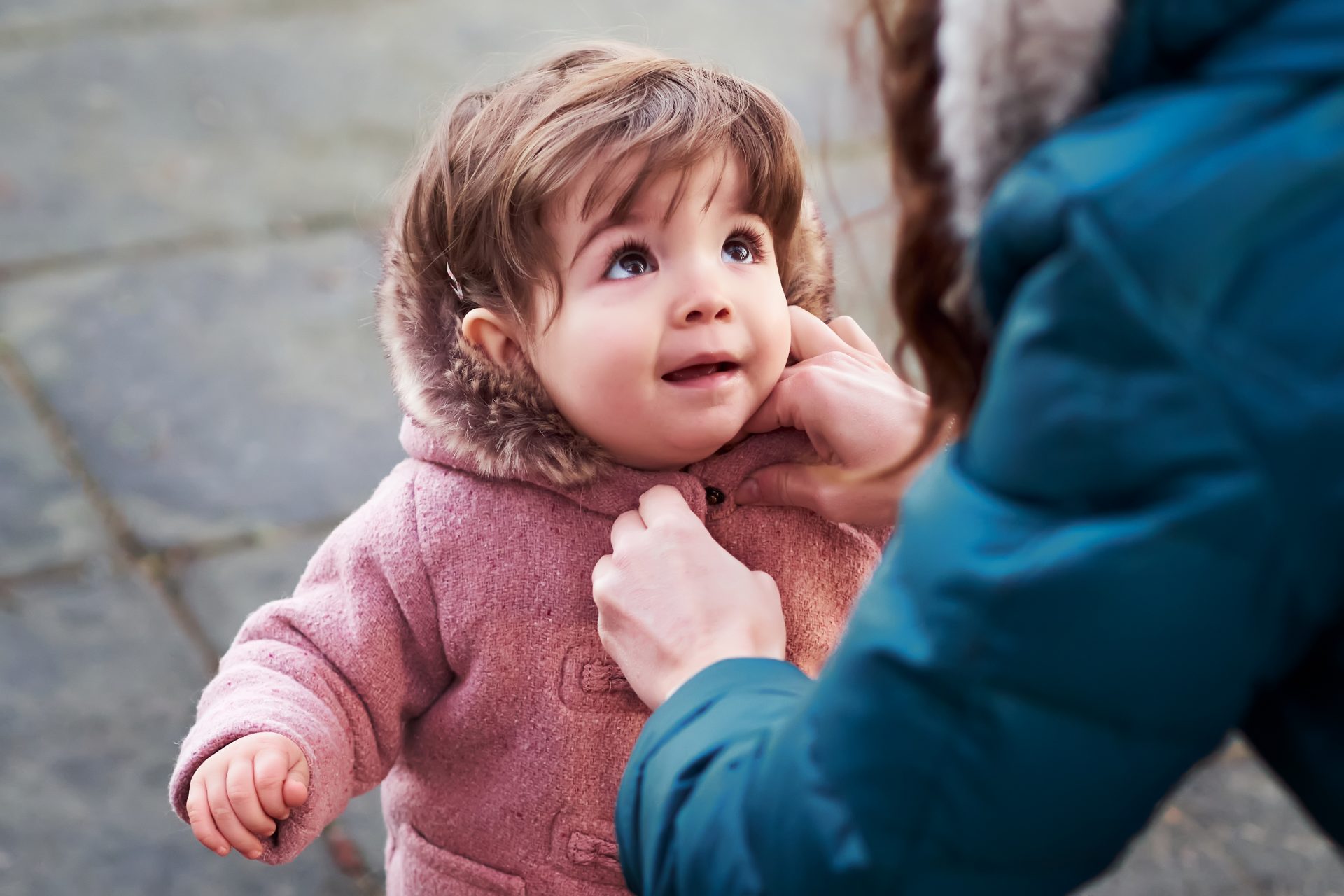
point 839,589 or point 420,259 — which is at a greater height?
point 420,259

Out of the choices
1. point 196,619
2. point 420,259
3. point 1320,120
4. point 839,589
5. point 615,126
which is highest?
point 1320,120

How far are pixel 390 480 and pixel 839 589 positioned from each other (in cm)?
52

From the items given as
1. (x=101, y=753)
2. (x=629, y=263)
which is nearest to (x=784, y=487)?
(x=629, y=263)

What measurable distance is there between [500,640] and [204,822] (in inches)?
Answer: 13.5

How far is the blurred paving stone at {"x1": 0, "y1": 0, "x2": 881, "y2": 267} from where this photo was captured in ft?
14.7

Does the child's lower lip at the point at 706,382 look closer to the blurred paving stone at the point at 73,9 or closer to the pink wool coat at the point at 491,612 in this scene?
the pink wool coat at the point at 491,612

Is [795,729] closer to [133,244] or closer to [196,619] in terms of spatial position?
[196,619]

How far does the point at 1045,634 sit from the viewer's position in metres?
0.91

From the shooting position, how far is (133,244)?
14.0ft

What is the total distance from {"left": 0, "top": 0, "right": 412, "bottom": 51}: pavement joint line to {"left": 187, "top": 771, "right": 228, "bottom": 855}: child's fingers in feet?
14.9

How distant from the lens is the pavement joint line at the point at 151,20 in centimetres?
538

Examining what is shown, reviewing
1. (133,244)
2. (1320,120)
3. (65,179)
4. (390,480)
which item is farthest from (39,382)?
(1320,120)

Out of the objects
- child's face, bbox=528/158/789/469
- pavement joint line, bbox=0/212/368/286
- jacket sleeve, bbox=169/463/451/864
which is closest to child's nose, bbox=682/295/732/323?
child's face, bbox=528/158/789/469

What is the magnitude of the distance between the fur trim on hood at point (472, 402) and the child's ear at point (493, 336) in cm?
1
